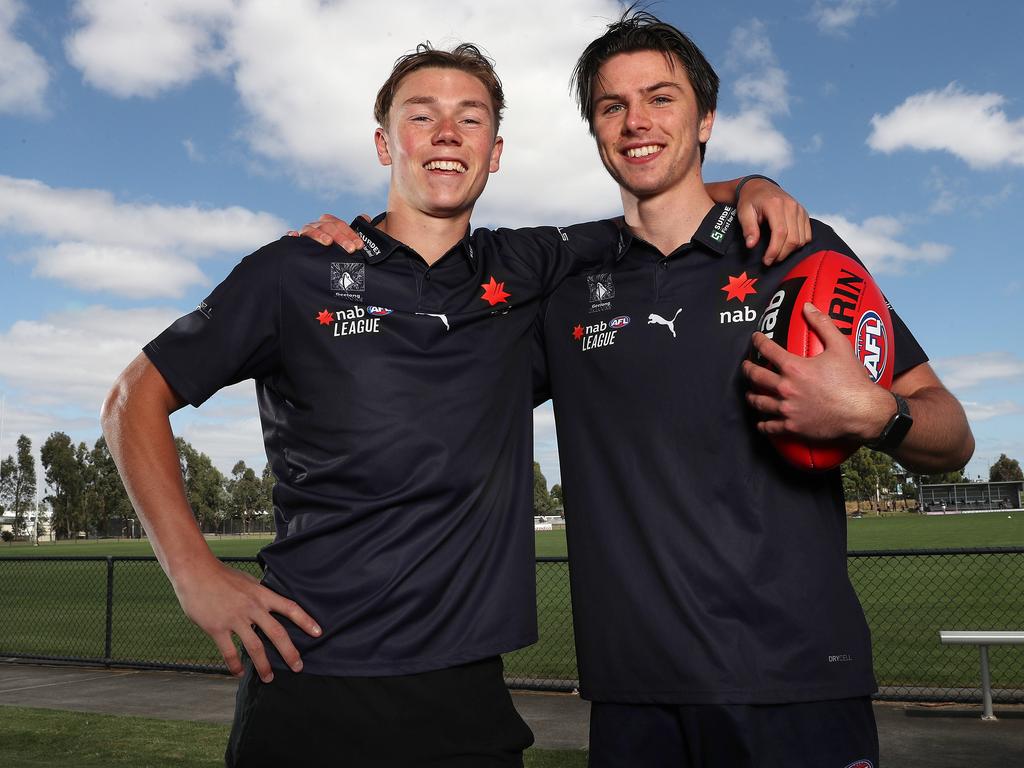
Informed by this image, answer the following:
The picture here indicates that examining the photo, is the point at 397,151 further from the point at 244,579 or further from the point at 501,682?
the point at 501,682

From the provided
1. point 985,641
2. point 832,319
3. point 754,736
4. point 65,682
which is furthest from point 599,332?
point 65,682

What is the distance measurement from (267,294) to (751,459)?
1389mm

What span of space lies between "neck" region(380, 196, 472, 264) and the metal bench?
4.79 m

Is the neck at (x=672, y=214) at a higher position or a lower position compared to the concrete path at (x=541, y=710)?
higher

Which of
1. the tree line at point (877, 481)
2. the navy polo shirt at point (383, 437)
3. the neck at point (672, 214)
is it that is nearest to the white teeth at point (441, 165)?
the navy polo shirt at point (383, 437)

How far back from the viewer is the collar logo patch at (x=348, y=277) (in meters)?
2.56

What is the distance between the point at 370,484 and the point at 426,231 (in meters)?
0.83

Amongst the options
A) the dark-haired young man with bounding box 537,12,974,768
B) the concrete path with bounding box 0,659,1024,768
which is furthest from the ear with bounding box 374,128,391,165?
the concrete path with bounding box 0,659,1024,768

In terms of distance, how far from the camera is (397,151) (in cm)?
278

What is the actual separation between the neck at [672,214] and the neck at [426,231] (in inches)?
22.3

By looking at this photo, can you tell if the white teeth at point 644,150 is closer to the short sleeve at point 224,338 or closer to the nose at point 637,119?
the nose at point 637,119

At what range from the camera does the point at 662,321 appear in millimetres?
Answer: 2551

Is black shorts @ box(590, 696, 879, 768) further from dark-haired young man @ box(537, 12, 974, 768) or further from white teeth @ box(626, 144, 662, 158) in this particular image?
white teeth @ box(626, 144, 662, 158)

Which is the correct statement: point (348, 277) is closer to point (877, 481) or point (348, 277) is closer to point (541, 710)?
point (541, 710)
